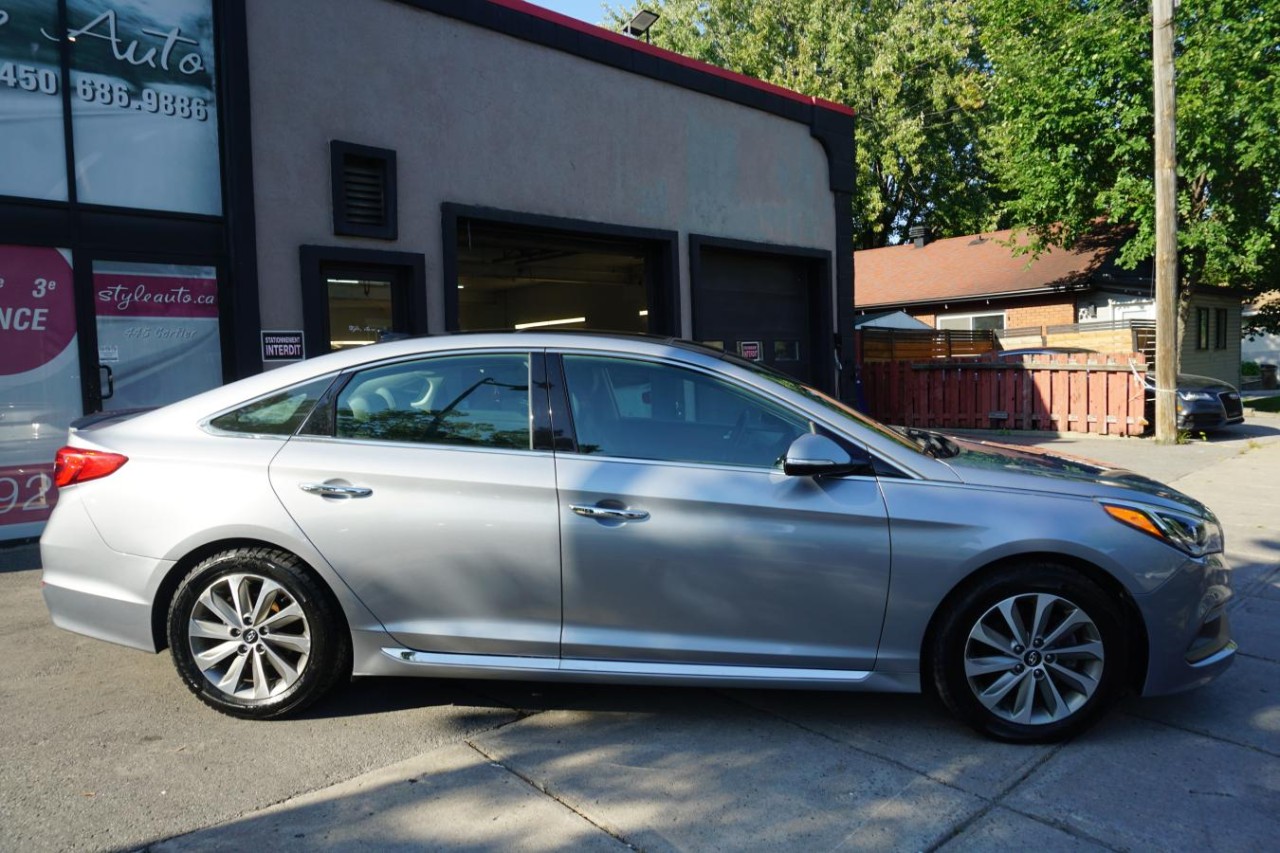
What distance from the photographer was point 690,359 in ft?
12.3

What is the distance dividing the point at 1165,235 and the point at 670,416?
39.4ft

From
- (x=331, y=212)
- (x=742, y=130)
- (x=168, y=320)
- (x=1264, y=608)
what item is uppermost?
(x=742, y=130)

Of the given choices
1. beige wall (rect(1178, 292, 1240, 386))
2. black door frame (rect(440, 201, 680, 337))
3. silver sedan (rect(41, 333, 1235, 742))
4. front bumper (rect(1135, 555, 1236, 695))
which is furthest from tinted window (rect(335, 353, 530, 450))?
beige wall (rect(1178, 292, 1240, 386))

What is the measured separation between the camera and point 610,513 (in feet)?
11.2

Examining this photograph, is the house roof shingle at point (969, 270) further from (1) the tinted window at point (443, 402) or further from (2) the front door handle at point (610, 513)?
(2) the front door handle at point (610, 513)

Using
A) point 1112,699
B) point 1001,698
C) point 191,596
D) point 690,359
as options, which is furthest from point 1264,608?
point 191,596

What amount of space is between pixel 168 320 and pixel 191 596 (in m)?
4.66

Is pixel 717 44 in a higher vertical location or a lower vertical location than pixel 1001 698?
higher

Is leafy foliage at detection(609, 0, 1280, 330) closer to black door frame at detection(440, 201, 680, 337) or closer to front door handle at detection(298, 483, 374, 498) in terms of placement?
black door frame at detection(440, 201, 680, 337)

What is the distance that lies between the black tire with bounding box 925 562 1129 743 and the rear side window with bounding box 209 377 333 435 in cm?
270

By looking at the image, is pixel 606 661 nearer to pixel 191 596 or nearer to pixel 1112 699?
pixel 191 596

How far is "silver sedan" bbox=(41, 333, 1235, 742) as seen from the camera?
133 inches

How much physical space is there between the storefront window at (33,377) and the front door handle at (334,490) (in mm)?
4594

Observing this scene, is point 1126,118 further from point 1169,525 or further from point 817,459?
point 817,459
